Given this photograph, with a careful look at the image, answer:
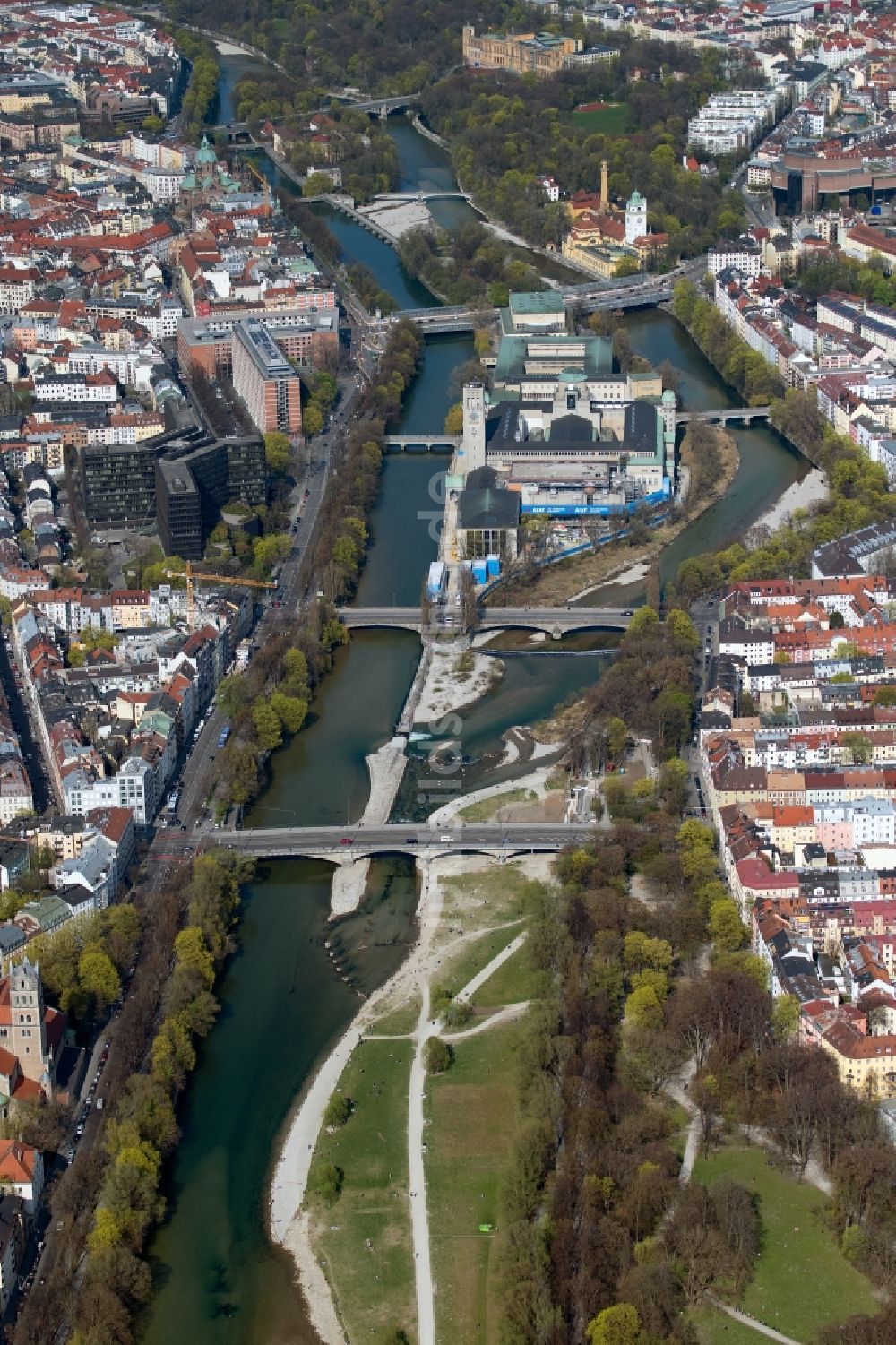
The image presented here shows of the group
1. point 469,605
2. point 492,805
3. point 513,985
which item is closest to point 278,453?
point 469,605

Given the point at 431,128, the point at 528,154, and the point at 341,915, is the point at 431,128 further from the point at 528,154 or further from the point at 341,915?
the point at 341,915

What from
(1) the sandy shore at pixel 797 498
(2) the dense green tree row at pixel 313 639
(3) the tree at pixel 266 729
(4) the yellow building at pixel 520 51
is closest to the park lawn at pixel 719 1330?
(2) the dense green tree row at pixel 313 639

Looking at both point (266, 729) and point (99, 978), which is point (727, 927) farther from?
point (266, 729)

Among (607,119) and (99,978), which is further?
(607,119)

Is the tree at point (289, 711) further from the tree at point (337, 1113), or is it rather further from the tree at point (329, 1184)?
the tree at point (329, 1184)

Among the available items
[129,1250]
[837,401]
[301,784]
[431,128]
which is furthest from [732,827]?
[431,128]

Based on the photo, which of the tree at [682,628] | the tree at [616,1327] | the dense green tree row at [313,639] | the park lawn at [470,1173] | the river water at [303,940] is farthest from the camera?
the tree at [682,628]

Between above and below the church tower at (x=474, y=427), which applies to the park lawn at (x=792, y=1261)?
below
